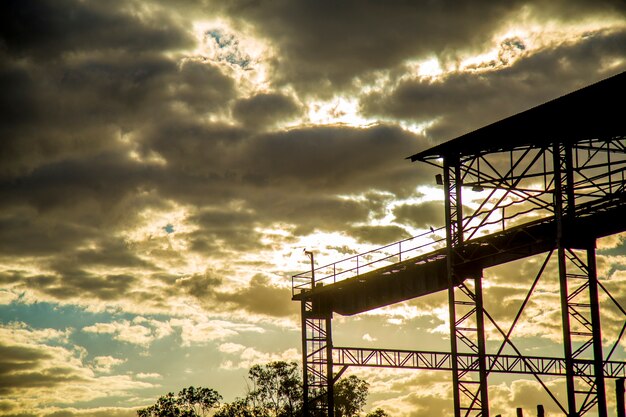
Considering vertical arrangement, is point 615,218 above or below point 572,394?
above

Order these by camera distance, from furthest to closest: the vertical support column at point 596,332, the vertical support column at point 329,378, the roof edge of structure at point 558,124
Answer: the vertical support column at point 329,378 → the vertical support column at point 596,332 → the roof edge of structure at point 558,124

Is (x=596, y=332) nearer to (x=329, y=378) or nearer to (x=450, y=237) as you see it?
(x=450, y=237)

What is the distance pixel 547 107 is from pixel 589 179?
3386 millimetres

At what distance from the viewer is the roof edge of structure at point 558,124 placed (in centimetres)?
3155

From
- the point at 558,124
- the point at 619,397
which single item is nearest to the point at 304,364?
the point at 619,397

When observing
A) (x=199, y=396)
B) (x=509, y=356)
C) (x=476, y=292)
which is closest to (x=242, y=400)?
(x=199, y=396)

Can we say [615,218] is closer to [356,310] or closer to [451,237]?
[451,237]

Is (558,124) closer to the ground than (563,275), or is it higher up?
higher up

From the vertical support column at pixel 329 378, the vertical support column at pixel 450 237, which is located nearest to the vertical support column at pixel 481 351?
the vertical support column at pixel 450 237

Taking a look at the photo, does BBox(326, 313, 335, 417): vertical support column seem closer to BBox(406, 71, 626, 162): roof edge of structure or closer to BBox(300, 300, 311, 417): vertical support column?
BBox(300, 300, 311, 417): vertical support column

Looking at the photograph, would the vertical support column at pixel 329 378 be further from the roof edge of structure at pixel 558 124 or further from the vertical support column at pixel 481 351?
the roof edge of structure at pixel 558 124

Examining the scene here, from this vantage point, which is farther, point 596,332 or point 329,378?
point 329,378

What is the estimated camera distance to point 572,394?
1266 inches

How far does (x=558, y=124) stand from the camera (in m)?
34.0
